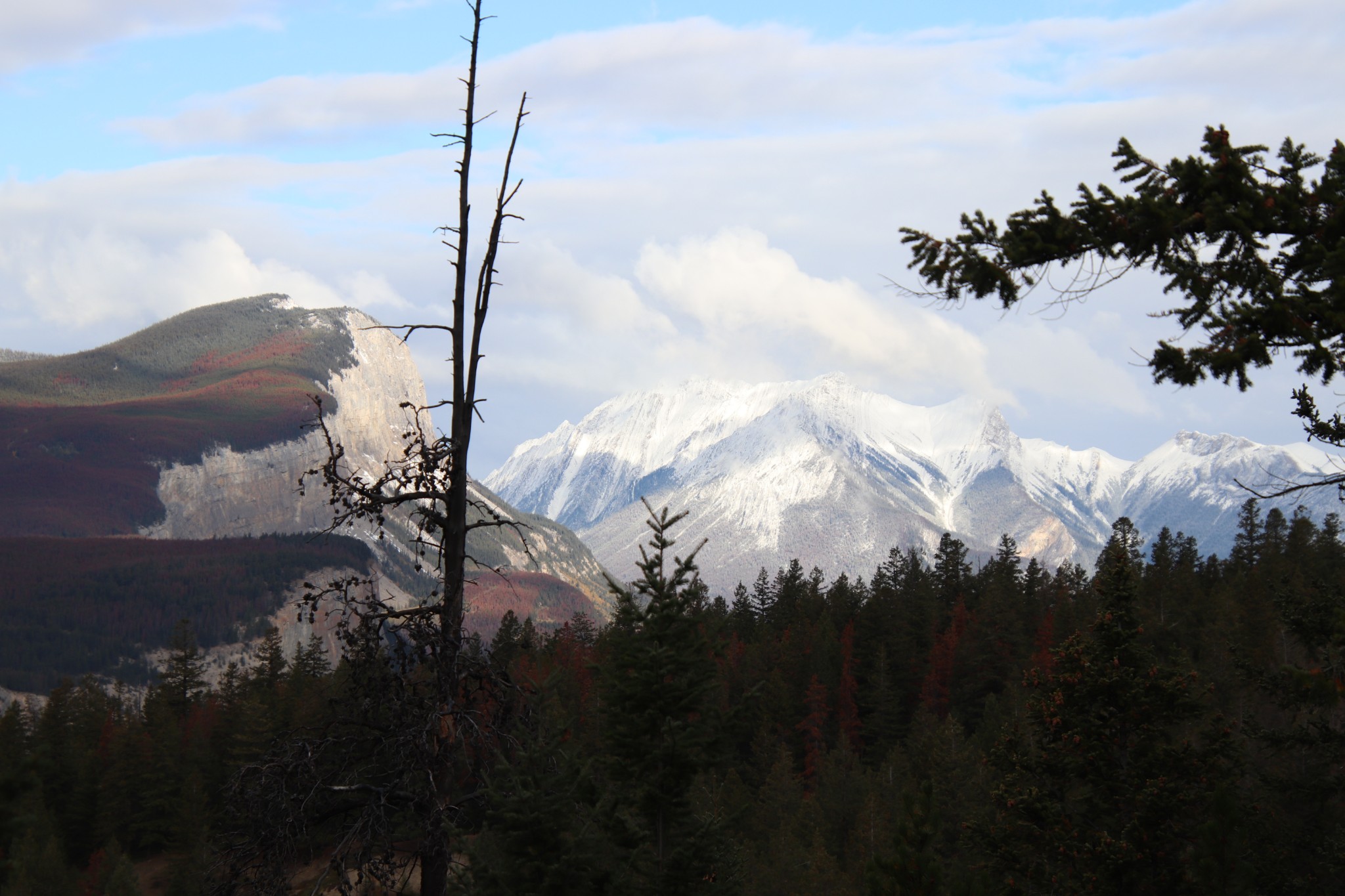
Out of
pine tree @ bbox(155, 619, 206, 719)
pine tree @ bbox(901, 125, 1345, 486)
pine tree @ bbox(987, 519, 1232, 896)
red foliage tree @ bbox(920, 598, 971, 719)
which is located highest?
pine tree @ bbox(901, 125, 1345, 486)

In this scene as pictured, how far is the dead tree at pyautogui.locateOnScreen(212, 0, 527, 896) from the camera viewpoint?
902cm

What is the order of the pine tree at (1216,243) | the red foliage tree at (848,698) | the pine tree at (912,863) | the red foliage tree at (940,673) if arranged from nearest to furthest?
the pine tree at (1216,243)
the pine tree at (912,863)
the red foliage tree at (940,673)
the red foliage tree at (848,698)

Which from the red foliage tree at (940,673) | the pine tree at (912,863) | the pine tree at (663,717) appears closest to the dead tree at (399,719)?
the pine tree at (663,717)

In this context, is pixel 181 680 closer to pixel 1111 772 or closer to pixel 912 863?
pixel 912 863

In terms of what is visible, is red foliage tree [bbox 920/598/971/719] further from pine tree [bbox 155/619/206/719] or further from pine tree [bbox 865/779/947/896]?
pine tree [bbox 155/619/206/719]

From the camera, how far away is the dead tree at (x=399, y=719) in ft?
29.6

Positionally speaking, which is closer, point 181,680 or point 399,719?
point 399,719

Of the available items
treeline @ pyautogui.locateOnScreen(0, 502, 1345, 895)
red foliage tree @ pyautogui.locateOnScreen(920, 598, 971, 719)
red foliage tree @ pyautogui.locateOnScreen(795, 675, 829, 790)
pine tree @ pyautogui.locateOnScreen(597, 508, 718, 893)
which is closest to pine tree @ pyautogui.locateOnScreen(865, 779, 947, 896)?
treeline @ pyautogui.locateOnScreen(0, 502, 1345, 895)

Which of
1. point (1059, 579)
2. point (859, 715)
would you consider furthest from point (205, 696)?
point (1059, 579)

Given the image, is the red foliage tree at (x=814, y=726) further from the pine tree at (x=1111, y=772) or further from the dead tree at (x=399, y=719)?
the dead tree at (x=399, y=719)

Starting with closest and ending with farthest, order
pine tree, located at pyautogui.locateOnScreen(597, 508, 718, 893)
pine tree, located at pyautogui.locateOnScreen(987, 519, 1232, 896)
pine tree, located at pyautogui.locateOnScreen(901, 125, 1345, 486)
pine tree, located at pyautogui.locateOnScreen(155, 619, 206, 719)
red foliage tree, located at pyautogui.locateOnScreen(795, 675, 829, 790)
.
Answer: pine tree, located at pyautogui.locateOnScreen(901, 125, 1345, 486), pine tree, located at pyautogui.locateOnScreen(597, 508, 718, 893), pine tree, located at pyautogui.locateOnScreen(987, 519, 1232, 896), red foliage tree, located at pyautogui.locateOnScreen(795, 675, 829, 790), pine tree, located at pyautogui.locateOnScreen(155, 619, 206, 719)

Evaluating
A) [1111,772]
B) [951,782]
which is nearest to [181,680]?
[951,782]

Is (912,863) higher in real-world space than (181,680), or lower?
higher

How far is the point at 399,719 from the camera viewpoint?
9.39m
